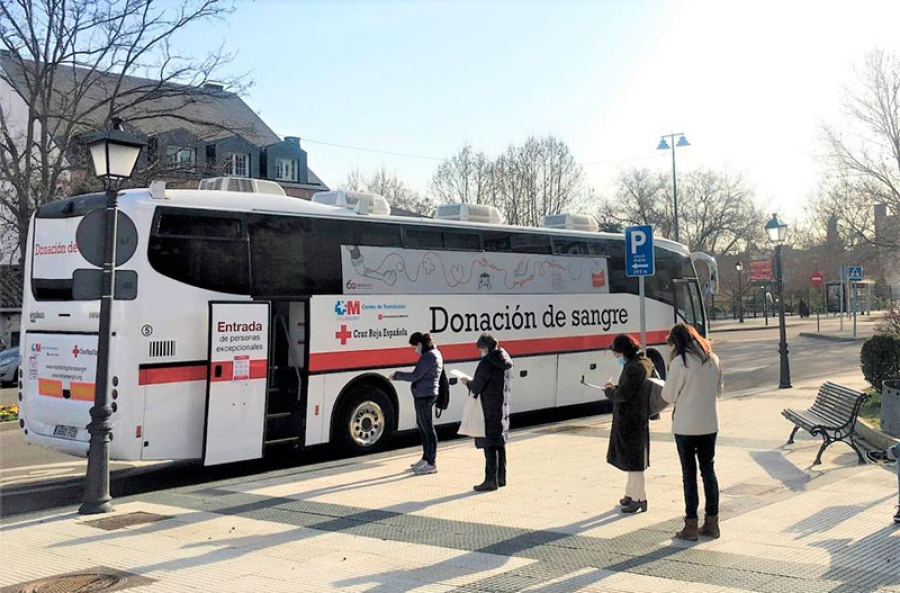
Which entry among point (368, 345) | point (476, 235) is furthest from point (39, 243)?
point (476, 235)

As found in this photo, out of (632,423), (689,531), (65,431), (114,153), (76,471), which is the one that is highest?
(114,153)

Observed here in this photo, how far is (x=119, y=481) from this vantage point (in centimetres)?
1125

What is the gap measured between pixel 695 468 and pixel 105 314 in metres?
6.13

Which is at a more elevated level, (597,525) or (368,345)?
(368,345)

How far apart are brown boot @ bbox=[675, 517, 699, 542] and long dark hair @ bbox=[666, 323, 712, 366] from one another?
130 cm

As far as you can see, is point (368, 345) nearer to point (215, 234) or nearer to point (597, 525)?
point (215, 234)

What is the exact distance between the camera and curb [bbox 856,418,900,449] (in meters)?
11.2

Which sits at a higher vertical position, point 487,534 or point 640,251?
point 640,251

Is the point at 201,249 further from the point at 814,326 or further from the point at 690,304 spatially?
the point at 814,326

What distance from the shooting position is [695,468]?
7.04 meters

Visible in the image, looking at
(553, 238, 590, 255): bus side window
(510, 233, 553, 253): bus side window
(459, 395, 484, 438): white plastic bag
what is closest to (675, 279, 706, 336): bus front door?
(553, 238, 590, 255): bus side window

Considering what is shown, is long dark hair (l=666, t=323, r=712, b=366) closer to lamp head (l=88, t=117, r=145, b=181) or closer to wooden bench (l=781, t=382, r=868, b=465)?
wooden bench (l=781, t=382, r=868, b=465)

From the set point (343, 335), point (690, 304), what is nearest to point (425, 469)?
point (343, 335)

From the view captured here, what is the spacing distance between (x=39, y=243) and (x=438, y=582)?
25.5ft
